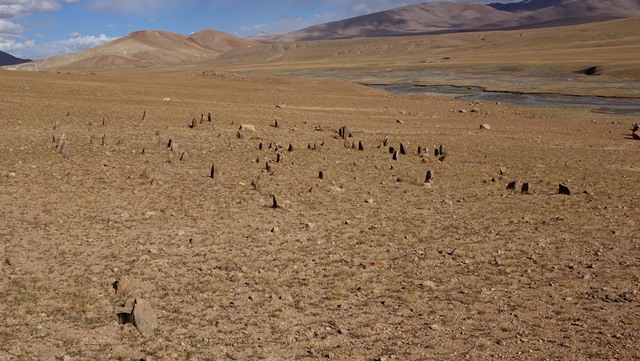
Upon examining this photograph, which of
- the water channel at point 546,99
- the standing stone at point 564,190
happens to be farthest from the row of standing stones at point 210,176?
the water channel at point 546,99

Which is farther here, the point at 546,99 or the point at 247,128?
the point at 546,99

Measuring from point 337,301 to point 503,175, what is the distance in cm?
952

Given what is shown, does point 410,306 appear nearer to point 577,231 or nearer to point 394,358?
point 394,358

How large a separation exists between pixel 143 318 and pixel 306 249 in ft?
11.4

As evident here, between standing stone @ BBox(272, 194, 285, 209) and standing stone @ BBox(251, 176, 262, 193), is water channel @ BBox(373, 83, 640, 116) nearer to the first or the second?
standing stone @ BBox(251, 176, 262, 193)

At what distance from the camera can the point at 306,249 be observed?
10078mm

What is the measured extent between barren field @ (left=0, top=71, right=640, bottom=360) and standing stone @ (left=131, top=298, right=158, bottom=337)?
0.11 m

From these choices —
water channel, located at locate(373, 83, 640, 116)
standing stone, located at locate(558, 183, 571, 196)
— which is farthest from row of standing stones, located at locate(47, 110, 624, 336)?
water channel, located at locate(373, 83, 640, 116)

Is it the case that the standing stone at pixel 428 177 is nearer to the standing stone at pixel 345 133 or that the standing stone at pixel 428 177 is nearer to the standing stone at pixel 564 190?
the standing stone at pixel 564 190

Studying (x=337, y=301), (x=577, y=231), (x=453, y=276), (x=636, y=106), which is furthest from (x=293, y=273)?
(x=636, y=106)

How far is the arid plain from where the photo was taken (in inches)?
284

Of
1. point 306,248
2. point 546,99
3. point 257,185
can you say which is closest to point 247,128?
point 257,185

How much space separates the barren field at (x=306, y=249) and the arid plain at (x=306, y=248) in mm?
38

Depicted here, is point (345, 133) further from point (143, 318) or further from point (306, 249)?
point (143, 318)
